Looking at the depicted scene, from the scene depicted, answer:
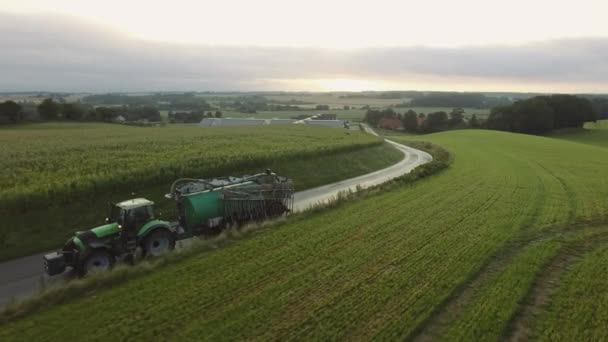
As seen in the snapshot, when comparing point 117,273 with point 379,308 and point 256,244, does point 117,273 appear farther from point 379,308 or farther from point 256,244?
point 379,308

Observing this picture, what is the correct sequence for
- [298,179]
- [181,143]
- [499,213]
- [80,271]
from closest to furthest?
[80,271] < [499,213] < [298,179] < [181,143]

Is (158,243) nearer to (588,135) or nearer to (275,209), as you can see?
(275,209)

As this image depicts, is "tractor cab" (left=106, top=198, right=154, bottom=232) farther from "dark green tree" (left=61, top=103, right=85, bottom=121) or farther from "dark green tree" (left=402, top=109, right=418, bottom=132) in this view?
"dark green tree" (left=402, top=109, right=418, bottom=132)

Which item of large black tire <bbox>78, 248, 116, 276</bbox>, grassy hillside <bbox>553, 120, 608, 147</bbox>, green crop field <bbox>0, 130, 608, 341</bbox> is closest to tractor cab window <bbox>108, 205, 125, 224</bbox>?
large black tire <bbox>78, 248, 116, 276</bbox>

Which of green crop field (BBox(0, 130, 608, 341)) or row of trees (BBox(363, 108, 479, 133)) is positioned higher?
row of trees (BBox(363, 108, 479, 133))

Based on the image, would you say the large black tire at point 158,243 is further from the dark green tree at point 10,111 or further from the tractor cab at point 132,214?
the dark green tree at point 10,111

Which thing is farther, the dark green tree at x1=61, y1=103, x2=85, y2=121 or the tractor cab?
the dark green tree at x1=61, y1=103, x2=85, y2=121

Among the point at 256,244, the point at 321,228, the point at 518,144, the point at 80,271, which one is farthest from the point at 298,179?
the point at 518,144

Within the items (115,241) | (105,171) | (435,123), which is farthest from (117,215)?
(435,123)
